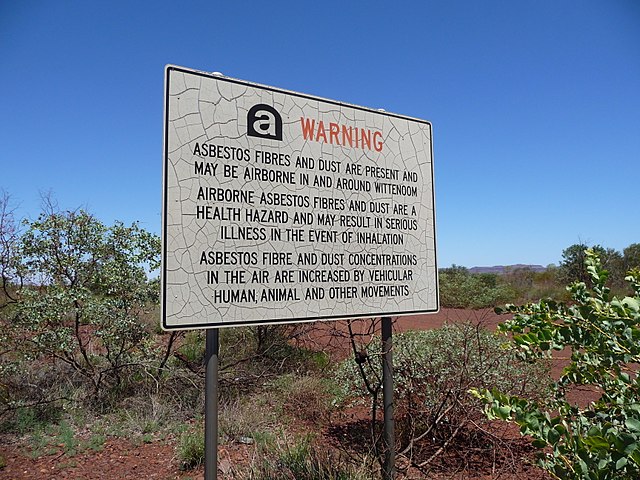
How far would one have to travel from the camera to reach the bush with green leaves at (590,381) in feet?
6.67

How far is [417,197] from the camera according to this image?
156 inches

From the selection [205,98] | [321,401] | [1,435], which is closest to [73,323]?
[1,435]

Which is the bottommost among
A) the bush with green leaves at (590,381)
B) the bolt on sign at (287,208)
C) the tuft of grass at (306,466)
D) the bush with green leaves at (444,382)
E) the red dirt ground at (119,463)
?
the red dirt ground at (119,463)

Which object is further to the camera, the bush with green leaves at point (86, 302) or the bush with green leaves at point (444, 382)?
the bush with green leaves at point (86, 302)

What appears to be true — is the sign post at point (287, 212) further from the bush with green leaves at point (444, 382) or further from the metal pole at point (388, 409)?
the bush with green leaves at point (444, 382)

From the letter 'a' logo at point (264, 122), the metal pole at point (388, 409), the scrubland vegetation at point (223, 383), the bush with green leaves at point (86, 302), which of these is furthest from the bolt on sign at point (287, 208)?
the bush with green leaves at point (86, 302)

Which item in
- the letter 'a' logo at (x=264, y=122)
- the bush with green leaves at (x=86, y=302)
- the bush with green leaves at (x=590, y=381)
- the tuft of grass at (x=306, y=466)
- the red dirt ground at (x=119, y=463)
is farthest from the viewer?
the bush with green leaves at (x=86, y=302)

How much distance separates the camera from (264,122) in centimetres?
326

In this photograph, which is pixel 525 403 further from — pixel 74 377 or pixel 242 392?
pixel 74 377

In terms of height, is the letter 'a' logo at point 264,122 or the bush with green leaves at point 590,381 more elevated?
the letter 'a' logo at point 264,122

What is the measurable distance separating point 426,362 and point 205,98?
340cm

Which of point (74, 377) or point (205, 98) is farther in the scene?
point (74, 377)

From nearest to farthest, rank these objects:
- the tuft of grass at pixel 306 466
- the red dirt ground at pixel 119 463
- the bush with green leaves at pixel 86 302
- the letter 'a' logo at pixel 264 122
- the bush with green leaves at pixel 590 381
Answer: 1. the bush with green leaves at pixel 590 381
2. the letter 'a' logo at pixel 264 122
3. the tuft of grass at pixel 306 466
4. the red dirt ground at pixel 119 463
5. the bush with green leaves at pixel 86 302

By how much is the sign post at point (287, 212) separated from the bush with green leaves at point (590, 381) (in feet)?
3.75
